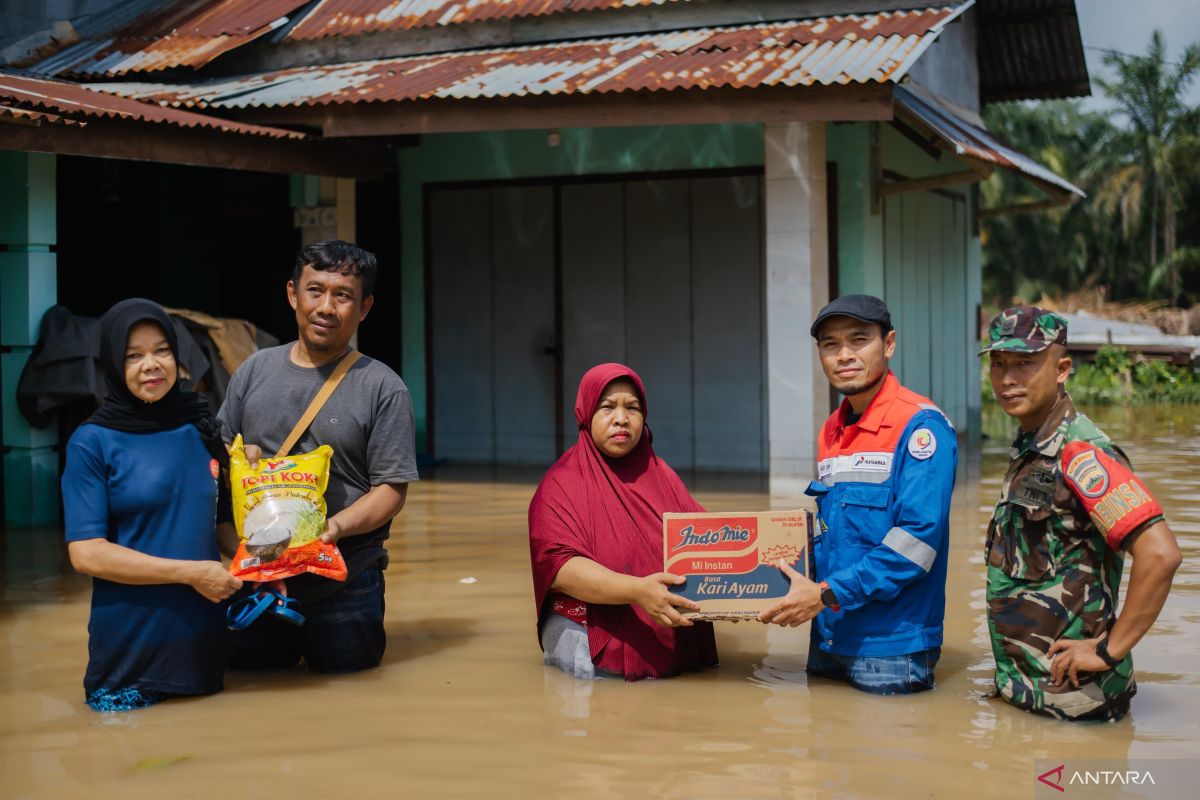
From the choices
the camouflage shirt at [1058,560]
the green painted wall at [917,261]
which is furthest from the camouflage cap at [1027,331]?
the green painted wall at [917,261]

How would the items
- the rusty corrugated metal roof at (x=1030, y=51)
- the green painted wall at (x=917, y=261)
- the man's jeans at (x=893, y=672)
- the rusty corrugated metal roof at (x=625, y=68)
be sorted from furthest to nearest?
the rusty corrugated metal roof at (x=1030, y=51) < the green painted wall at (x=917, y=261) < the rusty corrugated metal roof at (x=625, y=68) < the man's jeans at (x=893, y=672)

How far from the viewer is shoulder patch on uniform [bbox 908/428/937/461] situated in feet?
15.5

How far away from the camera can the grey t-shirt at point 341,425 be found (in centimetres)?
525

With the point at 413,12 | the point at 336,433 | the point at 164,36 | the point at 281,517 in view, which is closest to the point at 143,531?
the point at 281,517

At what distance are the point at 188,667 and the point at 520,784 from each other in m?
1.42

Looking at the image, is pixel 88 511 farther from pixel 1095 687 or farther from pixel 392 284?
pixel 392 284

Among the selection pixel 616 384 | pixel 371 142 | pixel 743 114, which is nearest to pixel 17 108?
pixel 371 142

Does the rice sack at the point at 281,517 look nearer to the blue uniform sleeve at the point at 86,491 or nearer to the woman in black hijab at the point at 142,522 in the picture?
the woman in black hijab at the point at 142,522

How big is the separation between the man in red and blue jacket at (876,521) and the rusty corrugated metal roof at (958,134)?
533cm

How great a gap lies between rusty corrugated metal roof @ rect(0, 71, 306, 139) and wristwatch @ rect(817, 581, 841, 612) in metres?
6.07

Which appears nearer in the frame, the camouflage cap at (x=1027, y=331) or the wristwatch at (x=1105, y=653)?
the wristwatch at (x=1105, y=653)

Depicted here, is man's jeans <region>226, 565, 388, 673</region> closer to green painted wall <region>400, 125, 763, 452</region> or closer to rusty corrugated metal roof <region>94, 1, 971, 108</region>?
rusty corrugated metal roof <region>94, 1, 971, 108</region>

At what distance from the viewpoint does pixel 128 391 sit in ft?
15.7

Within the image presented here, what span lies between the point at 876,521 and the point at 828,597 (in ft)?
1.02
